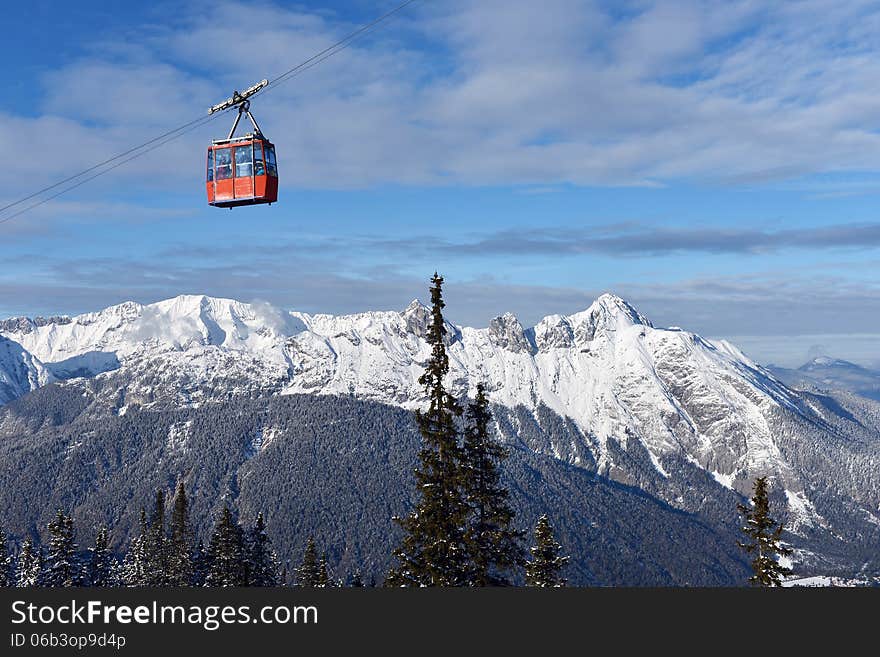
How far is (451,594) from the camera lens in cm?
2612

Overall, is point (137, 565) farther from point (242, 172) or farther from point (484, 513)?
point (484, 513)

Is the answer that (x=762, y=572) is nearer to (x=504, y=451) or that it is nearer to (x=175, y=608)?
(x=504, y=451)

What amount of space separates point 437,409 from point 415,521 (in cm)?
519

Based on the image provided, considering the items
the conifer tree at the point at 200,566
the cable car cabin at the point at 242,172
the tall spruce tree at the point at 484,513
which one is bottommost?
the conifer tree at the point at 200,566

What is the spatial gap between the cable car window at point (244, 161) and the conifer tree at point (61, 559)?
1554 inches

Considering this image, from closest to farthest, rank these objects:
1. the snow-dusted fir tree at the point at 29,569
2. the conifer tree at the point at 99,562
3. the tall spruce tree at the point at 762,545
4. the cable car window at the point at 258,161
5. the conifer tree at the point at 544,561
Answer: the tall spruce tree at the point at 762,545
the conifer tree at the point at 544,561
the cable car window at the point at 258,161
the snow-dusted fir tree at the point at 29,569
the conifer tree at the point at 99,562

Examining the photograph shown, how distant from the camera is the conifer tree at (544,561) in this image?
44959 millimetres

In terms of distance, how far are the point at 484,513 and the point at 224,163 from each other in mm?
23441

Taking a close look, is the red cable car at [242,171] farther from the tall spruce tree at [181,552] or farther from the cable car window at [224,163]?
the tall spruce tree at [181,552]

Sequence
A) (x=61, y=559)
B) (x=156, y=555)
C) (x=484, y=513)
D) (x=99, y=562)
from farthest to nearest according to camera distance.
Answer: (x=156, y=555)
(x=99, y=562)
(x=61, y=559)
(x=484, y=513)

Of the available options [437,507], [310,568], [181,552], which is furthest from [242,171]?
[181,552]

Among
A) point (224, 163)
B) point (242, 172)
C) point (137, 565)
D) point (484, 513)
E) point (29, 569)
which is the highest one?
point (224, 163)

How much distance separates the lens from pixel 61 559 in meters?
69.2

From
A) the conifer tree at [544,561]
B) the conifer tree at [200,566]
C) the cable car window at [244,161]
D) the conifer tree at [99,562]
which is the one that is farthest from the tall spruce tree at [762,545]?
the conifer tree at [99,562]
